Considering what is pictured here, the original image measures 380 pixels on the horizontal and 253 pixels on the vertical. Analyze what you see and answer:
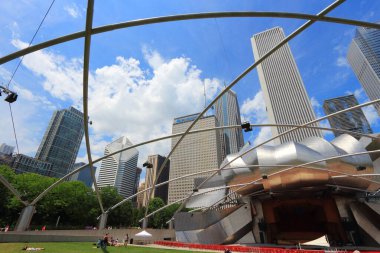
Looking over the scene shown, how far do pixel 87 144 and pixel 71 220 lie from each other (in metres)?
49.3

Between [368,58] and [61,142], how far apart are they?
829ft

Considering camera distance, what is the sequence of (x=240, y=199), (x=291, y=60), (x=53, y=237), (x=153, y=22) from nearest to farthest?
(x=153, y=22) < (x=53, y=237) < (x=240, y=199) < (x=291, y=60)

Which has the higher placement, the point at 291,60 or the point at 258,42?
the point at 258,42

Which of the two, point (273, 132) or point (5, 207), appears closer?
point (5, 207)

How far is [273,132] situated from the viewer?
135125 millimetres

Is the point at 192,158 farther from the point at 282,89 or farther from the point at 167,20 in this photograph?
the point at 167,20

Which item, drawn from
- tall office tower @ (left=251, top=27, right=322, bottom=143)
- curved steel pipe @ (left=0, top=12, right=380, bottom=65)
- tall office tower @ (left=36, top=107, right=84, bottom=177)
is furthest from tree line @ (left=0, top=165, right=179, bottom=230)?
tall office tower @ (left=36, top=107, right=84, bottom=177)

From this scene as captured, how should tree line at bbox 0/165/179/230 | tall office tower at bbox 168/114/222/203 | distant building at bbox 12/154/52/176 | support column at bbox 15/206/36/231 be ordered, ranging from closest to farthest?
support column at bbox 15/206/36/231 → tree line at bbox 0/165/179/230 → distant building at bbox 12/154/52/176 → tall office tower at bbox 168/114/222/203

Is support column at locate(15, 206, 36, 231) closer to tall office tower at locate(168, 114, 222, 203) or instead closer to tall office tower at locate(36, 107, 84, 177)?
tall office tower at locate(168, 114, 222, 203)

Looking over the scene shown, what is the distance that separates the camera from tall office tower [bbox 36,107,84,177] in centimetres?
15738

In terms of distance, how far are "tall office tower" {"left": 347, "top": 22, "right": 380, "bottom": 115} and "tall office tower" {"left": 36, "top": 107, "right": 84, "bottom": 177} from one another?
235m

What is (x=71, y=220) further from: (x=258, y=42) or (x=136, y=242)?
(x=258, y=42)

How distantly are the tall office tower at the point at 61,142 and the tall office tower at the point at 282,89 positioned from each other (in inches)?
5564

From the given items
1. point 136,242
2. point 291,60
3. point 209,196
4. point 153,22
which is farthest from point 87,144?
point 291,60
